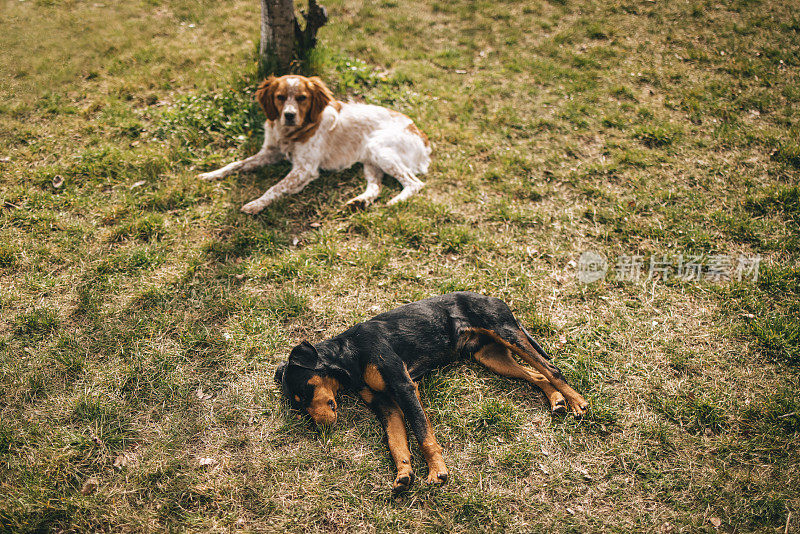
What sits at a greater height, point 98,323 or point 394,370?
point 394,370

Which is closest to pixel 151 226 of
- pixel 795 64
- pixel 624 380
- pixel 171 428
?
pixel 171 428

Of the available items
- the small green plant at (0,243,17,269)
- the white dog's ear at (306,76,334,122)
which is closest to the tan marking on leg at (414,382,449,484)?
the white dog's ear at (306,76,334,122)

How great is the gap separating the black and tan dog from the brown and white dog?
182 centimetres

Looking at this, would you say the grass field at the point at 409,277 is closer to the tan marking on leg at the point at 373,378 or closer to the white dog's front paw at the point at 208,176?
the white dog's front paw at the point at 208,176

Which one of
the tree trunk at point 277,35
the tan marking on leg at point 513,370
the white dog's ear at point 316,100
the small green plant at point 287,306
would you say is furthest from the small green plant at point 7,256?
the tan marking on leg at point 513,370

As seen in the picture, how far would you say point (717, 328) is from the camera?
347cm

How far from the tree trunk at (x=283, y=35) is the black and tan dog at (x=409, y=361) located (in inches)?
166

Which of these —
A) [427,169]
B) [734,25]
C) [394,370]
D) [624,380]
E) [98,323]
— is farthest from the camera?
[734,25]

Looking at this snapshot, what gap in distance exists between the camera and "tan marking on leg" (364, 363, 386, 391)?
9.02 feet

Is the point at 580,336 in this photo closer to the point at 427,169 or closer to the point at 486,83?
the point at 427,169

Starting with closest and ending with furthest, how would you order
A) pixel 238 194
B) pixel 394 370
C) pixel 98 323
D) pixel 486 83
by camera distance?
1. pixel 394 370
2. pixel 98 323
3. pixel 238 194
4. pixel 486 83

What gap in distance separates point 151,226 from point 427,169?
2808 mm

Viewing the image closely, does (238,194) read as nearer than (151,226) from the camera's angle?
No

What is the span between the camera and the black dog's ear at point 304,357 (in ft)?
8.91
